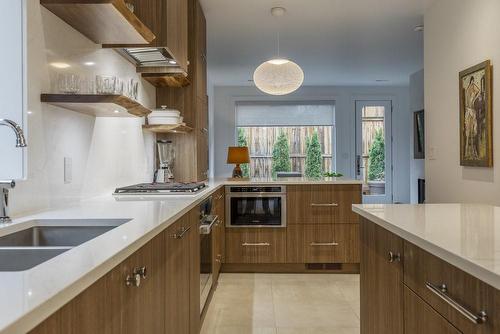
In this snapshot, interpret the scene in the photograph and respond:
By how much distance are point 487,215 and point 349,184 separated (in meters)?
2.19

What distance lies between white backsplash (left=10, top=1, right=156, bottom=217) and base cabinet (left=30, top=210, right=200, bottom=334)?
23.1 inches

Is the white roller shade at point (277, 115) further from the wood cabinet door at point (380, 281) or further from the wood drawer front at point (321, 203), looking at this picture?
the wood cabinet door at point (380, 281)

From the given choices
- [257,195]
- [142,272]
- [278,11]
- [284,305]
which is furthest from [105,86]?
[278,11]

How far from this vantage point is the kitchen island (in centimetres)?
91

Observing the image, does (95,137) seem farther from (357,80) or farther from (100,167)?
(357,80)

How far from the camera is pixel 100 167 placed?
2.38 m

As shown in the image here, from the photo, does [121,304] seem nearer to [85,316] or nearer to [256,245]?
[85,316]

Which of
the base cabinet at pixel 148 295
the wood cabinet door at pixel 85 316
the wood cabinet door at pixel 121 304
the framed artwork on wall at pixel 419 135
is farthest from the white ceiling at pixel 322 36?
the wood cabinet door at pixel 85 316

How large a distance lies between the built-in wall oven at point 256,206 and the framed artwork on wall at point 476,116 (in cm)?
157

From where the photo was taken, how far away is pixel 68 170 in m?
1.95

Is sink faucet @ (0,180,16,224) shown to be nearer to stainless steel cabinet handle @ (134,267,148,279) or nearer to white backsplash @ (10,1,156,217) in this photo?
white backsplash @ (10,1,156,217)

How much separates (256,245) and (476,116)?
213 centimetres

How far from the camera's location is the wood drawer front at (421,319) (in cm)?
111

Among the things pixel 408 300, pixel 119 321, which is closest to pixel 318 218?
pixel 408 300
